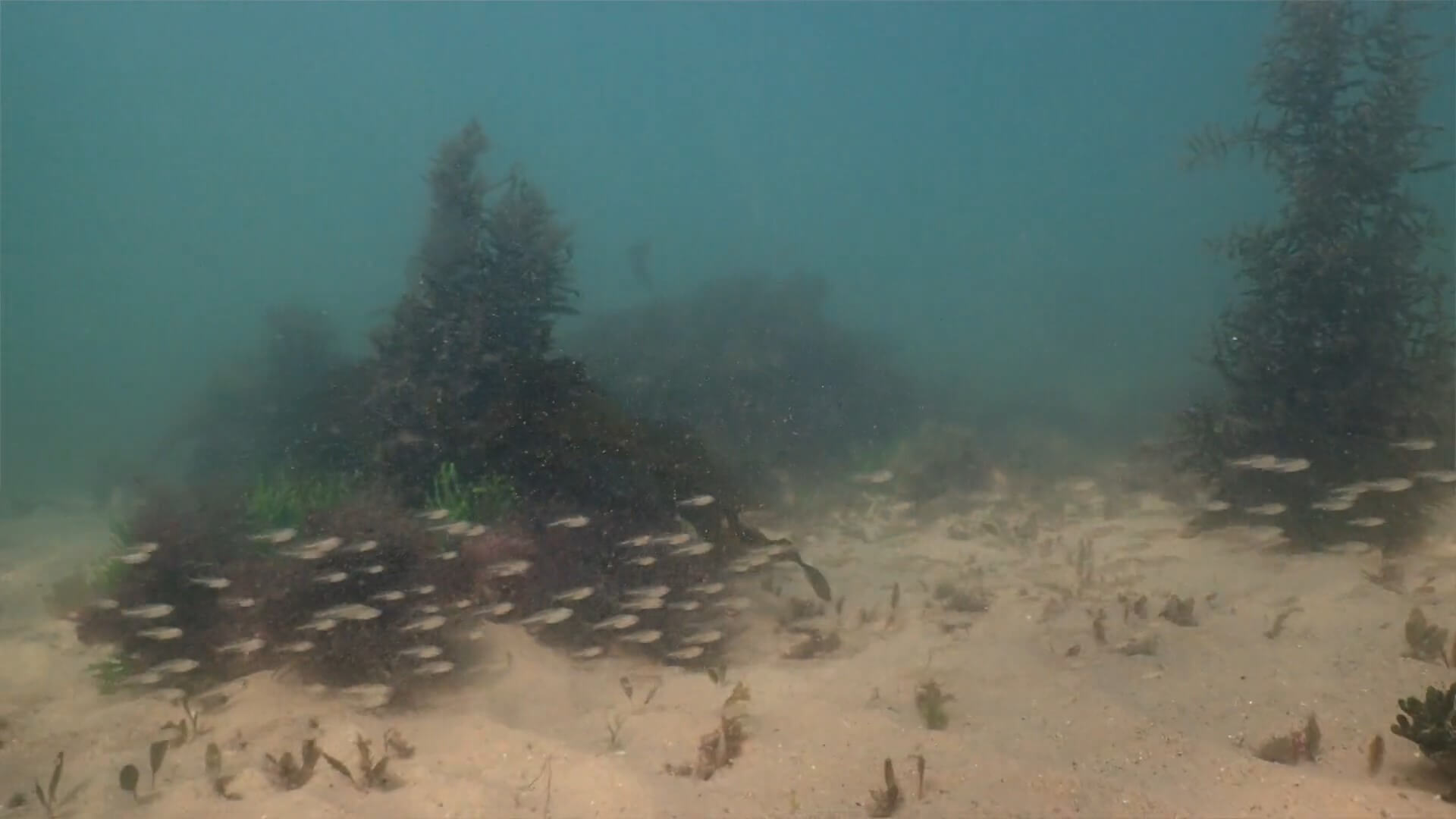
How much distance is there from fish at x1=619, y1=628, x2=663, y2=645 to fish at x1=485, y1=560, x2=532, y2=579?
0.99 meters

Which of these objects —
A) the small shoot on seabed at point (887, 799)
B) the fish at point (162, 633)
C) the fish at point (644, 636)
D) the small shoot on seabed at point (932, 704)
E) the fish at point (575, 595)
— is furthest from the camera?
the fish at point (575, 595)

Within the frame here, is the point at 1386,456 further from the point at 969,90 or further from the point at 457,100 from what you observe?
the point at 457,100

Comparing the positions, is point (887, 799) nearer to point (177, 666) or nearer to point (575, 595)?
point (575, 595)

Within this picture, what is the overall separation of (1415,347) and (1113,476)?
4.70 metres

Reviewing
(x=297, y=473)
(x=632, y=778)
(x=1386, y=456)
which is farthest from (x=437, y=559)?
(x=1386, y=456)

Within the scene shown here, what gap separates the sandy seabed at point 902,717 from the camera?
13.1ft

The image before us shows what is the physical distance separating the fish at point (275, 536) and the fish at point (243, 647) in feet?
2.62

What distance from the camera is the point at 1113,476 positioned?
12102 millimetres

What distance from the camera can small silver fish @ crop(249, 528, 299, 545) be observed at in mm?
6094

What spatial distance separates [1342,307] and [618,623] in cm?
800

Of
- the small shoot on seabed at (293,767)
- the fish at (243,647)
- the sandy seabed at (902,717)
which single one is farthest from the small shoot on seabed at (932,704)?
the fish at (243,647)

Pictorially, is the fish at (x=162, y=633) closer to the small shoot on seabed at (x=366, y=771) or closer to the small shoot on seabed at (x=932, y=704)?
the small shoot on seabed at (x=366, y=771)

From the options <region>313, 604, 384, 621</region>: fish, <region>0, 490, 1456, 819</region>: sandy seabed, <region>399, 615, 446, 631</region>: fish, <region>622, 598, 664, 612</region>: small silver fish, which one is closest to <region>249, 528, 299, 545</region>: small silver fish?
<region>313, 604, 384, 621</region>: fish

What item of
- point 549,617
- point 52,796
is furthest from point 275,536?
point 549,617
